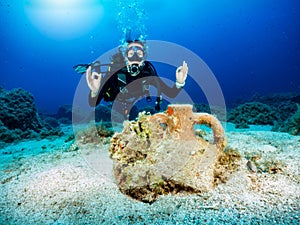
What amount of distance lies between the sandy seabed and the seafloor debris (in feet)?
0.50

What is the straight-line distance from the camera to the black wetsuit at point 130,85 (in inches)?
206

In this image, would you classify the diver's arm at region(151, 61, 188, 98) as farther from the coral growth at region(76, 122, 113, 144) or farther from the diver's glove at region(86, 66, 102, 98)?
the coral growth at region(76, 122, 113, 144)

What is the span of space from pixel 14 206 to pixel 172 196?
2.46 m

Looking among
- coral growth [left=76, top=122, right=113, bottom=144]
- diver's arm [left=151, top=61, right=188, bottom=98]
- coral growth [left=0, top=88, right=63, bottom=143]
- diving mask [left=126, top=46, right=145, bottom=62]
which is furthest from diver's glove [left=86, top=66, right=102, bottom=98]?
coral growth [left=0, top=88, right=63, bottom=143]

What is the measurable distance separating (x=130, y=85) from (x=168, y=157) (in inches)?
116

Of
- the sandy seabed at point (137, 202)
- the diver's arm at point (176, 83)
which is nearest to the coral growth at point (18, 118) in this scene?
the sandy seabed at point (137, 202)

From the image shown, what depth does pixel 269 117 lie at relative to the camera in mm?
10227

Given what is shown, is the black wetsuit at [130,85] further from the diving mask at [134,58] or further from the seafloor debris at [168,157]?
the seafloor debris at [168,157]

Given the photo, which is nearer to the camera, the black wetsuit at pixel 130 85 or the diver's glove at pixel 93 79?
the diver's glove at pixel 93 79

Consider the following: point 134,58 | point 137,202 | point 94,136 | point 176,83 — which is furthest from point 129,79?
point 137,202

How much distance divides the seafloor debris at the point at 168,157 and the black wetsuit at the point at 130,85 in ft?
5.45

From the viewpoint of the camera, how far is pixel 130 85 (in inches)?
213

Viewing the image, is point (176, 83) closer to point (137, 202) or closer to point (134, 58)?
point (134, 58)

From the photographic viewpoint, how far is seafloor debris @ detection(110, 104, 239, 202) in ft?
9.32
